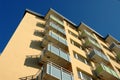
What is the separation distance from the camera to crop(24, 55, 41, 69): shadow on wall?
18500mm

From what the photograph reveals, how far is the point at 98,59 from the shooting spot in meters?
25.7

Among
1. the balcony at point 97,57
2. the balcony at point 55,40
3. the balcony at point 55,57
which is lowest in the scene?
the balcony at point 55,57

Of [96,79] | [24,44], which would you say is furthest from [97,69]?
[24,44]

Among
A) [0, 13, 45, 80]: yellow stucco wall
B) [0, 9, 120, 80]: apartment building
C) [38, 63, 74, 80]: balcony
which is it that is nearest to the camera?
[38, 63, 74, 80]: balcony

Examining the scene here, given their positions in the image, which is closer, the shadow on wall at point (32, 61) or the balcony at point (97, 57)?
the shadow on wall at point (32, 61)

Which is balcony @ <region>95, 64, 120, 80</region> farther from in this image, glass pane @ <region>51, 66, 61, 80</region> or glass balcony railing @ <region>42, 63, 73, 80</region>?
glass pane @ <region>51, 66, 61, 80</region>

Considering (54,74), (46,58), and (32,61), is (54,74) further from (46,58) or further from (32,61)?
(32,61)

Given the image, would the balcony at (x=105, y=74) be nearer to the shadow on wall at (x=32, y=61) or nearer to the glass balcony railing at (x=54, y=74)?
the glass balcony railing at (x=54, y=74)

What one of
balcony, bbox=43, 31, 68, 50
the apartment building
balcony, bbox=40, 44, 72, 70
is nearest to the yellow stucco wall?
the apartment building

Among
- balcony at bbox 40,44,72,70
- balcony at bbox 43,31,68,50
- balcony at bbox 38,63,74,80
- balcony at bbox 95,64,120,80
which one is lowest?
balcony at bbox 38,63,74,80

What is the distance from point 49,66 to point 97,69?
26.2 ft

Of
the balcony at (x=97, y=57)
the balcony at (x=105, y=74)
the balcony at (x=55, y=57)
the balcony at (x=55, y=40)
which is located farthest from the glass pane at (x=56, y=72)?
the balcony at (x=97, y=57)

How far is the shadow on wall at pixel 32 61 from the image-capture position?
18.5 metres

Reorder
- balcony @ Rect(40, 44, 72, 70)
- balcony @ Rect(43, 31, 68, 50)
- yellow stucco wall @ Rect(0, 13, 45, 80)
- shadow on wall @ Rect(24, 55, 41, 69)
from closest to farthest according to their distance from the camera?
1. yellow stucco wall @ Rect(0, 13, 45, 80)
2. shadow on wall @ Rect(24, 55, 41, 69)
3. balcony @ Rect(40, 44, 72, 70)
4. balcony @ Rect(43, 31, 68, 50)
